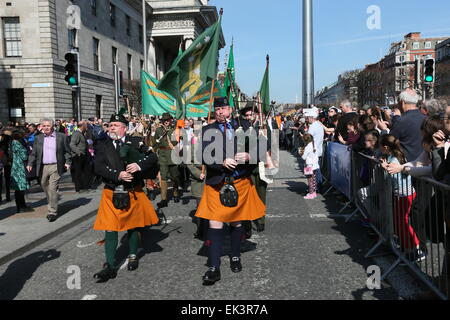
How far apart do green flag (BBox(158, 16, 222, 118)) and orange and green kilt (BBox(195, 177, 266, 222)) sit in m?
3.21

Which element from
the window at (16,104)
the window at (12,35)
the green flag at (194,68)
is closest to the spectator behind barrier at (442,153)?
the green flag at (194,68)

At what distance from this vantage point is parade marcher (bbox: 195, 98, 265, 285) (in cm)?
457

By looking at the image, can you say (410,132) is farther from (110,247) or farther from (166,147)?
(166,147)

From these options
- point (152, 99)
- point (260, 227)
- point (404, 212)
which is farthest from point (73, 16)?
point (404, 212)

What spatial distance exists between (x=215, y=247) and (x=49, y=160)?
4.56 meters

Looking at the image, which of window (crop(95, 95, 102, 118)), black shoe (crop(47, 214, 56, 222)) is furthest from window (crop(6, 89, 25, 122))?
black shoe (crop(47, 214, 56, 222))

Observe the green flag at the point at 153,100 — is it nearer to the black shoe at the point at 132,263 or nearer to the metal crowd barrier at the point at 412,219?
the metal crowd barrier at the point at 412,219

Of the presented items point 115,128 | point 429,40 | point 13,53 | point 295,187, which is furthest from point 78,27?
point 429,40

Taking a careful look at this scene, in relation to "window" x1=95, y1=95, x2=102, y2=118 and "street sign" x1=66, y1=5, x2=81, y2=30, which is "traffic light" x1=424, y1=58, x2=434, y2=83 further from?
"window" x1=95, y1=95, x2=102, y2=118

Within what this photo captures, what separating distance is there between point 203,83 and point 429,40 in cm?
11521

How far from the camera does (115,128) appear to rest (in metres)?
4.90

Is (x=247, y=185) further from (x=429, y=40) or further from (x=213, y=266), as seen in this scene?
(x=429, y=40)

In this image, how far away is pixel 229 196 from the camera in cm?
460
